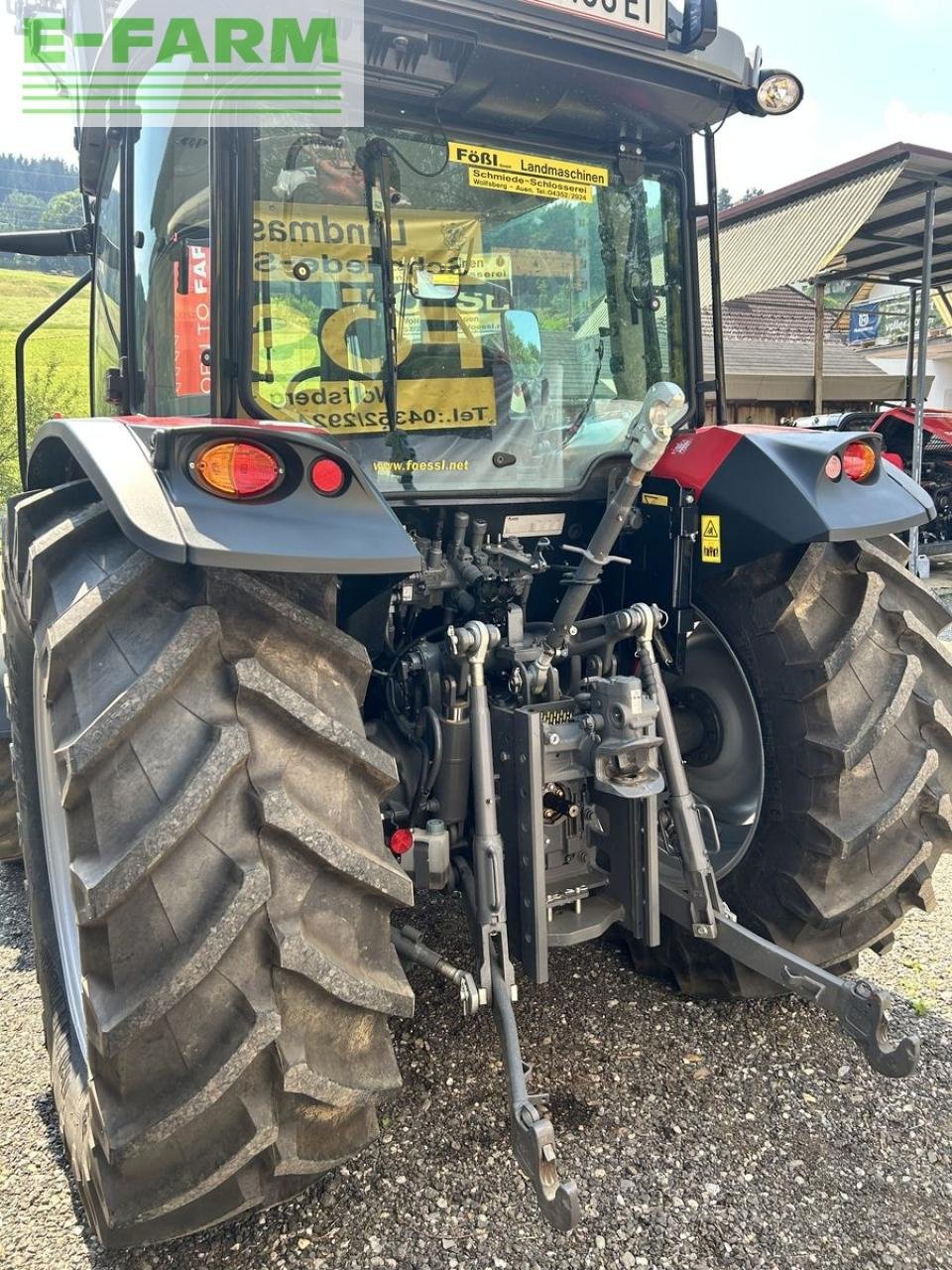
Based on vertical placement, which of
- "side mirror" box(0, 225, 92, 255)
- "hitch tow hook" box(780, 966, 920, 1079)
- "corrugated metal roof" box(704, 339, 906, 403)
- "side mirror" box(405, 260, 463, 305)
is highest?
"corrugated metal roof" box(704, 339, 906, 403)

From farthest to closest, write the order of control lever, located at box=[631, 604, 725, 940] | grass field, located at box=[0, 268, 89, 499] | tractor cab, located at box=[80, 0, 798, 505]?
grass field, located at box=[0, 268, 89, 499]
control lever, located at box=[631, 604, 725, 940]
tractor cab, located at box=[80, 0, 798, 505]

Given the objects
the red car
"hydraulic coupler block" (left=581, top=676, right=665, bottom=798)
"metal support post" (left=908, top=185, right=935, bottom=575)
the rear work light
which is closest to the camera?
the rear work light

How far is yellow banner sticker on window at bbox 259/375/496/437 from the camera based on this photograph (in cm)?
216

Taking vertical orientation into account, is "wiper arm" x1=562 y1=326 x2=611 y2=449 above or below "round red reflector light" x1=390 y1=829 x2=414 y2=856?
above

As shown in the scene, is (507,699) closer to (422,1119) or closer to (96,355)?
(422,1119)

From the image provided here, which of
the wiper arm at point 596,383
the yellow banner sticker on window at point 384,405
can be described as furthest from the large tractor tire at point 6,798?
the wiper arm at point 596,383

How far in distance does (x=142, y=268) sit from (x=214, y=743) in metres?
1.57

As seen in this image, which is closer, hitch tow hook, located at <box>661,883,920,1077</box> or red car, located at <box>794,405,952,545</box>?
hitch tow hook, located at <box>661,883,920,1077</box>

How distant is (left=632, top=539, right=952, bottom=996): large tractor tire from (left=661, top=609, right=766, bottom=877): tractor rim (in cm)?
1

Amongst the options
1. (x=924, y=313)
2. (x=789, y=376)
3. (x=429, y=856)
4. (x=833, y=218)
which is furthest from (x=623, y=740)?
(x=789, y=376)

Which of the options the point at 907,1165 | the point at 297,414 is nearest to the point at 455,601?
the point at 297,414

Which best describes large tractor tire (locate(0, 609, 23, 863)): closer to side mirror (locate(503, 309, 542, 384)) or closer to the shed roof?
side mirror (locate(503, 309, 542, 384))

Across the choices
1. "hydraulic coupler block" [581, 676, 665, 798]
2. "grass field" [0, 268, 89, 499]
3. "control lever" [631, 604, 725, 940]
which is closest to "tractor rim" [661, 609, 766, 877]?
"control lever" [631, 604, 725, 940]

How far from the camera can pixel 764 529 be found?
2.30 m
